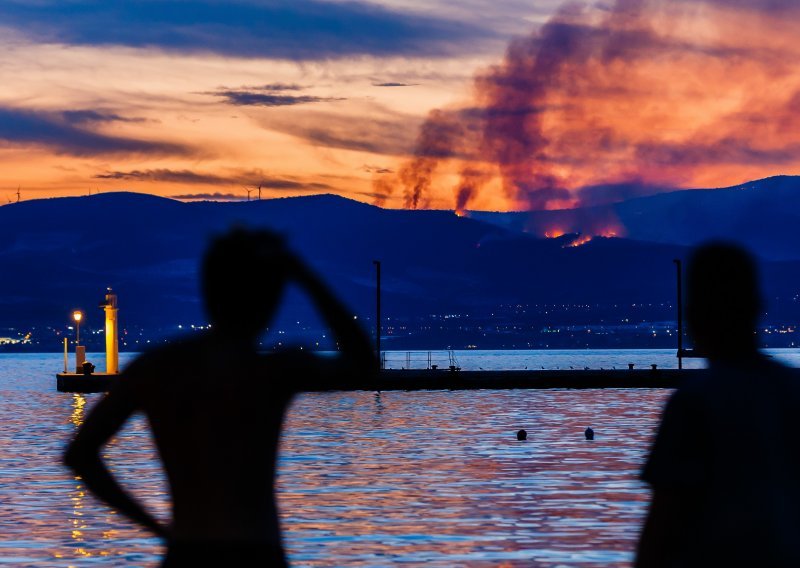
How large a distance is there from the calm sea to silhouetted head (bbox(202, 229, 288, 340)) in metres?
15.3

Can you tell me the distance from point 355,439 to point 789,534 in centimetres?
4927

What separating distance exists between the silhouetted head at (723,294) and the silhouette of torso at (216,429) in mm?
1346

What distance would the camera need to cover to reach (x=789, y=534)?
5.12 m

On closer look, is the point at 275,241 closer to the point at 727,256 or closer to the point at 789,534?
the point at 727,256

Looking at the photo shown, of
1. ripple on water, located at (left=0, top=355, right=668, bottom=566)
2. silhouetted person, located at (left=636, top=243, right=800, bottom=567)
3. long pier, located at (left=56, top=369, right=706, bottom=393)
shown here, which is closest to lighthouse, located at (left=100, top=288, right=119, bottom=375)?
long pier, located at (left=56, top=369, right=706, bottom=393)

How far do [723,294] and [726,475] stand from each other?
64 cm

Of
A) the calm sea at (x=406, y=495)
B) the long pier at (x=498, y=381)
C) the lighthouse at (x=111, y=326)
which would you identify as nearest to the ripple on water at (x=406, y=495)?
the calm sea at (x=406, y=495)

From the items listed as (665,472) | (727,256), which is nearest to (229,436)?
(665,472)

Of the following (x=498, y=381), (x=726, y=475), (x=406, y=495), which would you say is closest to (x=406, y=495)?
(x=406, y=495)

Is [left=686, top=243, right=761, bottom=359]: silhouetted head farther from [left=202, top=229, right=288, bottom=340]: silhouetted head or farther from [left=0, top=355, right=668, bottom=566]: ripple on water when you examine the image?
[left=0, top=355, right=668, bottom=566]: ripple on water

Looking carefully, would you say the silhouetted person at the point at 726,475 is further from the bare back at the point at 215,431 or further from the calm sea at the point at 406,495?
the calm sea at the point at 406,495

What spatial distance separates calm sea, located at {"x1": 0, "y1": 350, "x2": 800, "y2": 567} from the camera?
22.2 meters

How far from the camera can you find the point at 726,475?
17.0ft

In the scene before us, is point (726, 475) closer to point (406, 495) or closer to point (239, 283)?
point (239, 283)
